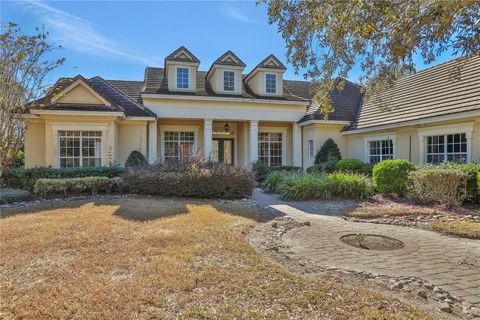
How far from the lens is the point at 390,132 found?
15945mm

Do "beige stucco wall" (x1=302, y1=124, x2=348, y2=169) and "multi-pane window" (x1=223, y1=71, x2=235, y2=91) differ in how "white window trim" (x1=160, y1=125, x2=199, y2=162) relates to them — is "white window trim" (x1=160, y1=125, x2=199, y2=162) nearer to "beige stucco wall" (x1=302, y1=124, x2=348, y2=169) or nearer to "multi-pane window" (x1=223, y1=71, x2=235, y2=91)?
"multi-pane window" (x1=223, y1=71, x2=235, y2=91)

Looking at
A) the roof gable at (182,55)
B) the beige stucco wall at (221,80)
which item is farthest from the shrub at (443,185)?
the roof gable at (182,55)

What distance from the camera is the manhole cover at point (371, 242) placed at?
20.0ft

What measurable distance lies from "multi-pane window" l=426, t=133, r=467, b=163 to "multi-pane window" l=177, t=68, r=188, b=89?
42.6 ft

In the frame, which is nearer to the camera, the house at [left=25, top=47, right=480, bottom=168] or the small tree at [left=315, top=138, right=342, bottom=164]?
the house at [left=25, top=47, right=480, bottom=168]

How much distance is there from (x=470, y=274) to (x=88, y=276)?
18.1 ft

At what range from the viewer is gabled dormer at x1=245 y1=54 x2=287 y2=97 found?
19625 mm

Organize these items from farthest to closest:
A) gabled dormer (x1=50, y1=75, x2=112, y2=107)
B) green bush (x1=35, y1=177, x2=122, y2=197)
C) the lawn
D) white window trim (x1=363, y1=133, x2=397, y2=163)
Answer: white window trim (x1=363, y1=133, x2=397, y2=163), gabled dormer (x1=50, y1=75, x2=112, y2=107), green bush (x1=35, y1=177, x2=122, y2=197), the lawn

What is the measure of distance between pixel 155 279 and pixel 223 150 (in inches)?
684

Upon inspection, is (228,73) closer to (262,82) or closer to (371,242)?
(262,82)

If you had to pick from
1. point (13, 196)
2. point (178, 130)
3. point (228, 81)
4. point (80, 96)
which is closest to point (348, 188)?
point (228, 81)

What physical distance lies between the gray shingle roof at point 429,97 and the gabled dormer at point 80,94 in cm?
1272

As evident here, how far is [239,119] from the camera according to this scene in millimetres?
18875

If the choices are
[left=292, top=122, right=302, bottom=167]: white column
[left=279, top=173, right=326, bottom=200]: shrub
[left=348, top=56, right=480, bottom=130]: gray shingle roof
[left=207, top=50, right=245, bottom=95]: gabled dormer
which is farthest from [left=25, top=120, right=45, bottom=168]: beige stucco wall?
[left=348, top=56, right=480, bottom=130]: gray shingle roof
